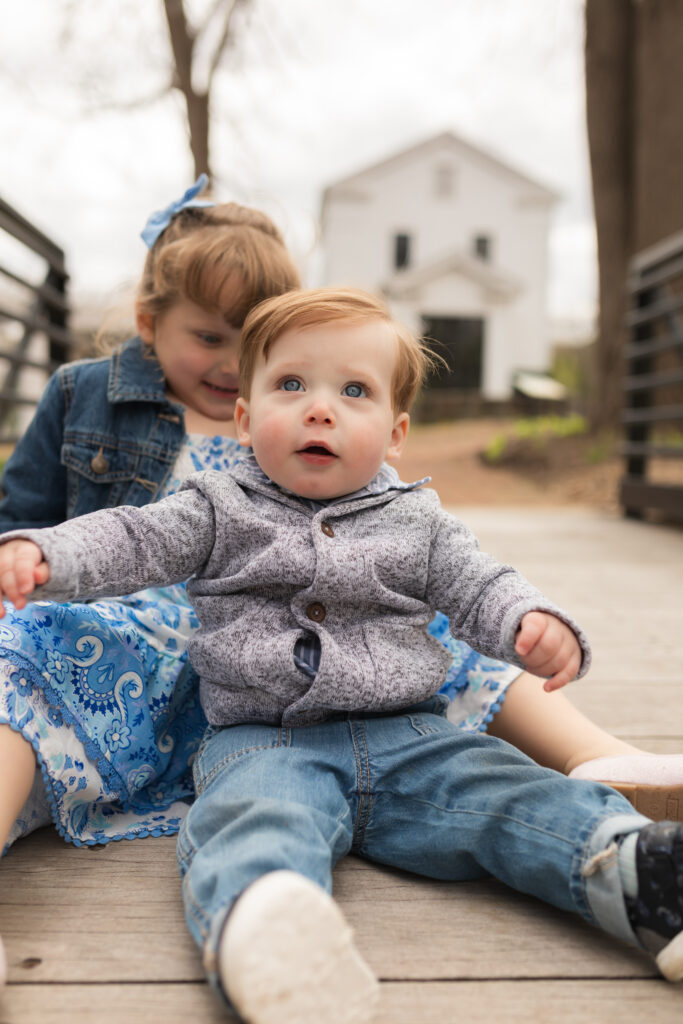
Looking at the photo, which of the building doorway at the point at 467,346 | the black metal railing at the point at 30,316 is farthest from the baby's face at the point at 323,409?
the building doorway at the point at 467,346

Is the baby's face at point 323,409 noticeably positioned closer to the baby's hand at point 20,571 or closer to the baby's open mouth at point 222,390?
the baby's hand at point 20,571

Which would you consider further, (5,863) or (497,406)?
(497,406)

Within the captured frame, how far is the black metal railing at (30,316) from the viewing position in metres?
3.36

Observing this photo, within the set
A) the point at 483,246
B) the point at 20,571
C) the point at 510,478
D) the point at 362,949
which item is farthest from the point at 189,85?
the point at 483,246

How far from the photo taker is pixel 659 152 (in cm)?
643

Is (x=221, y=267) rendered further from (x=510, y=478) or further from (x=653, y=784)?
(x=510, y=478)

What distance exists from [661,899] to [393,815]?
1.05ft

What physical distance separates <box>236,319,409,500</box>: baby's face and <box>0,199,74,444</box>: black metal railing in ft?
7.85

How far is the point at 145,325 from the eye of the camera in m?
1.67

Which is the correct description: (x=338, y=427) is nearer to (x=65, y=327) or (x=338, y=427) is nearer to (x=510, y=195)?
(x=65, y=327)

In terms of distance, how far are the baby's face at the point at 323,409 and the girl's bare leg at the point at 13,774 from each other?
1.48 ft

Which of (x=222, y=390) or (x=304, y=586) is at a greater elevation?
(x=222, y=390)

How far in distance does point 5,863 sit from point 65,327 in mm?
3746

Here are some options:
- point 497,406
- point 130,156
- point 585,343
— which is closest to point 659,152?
point 130,156
